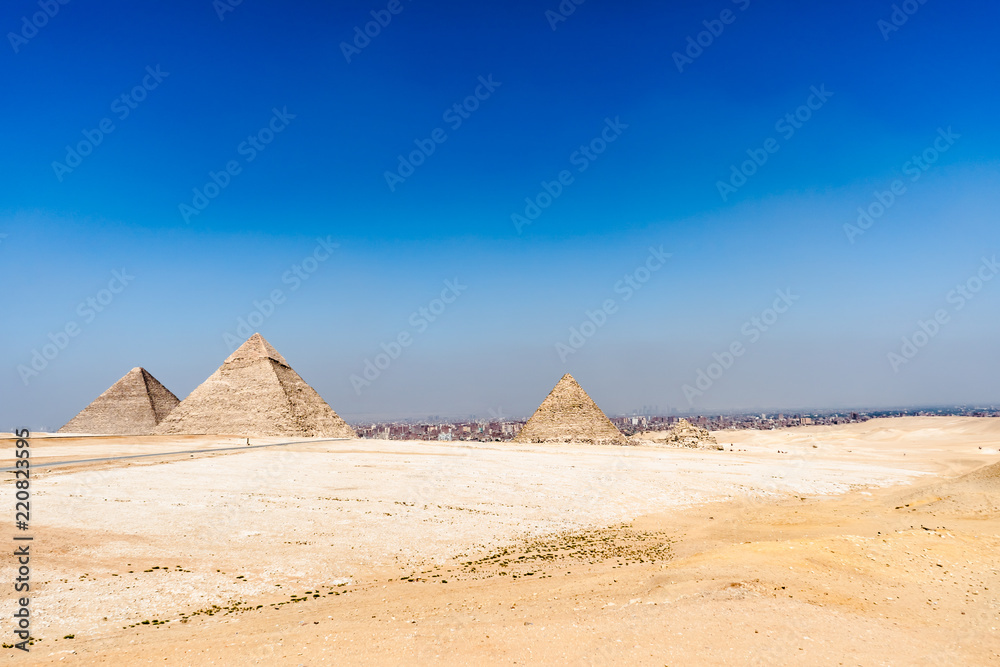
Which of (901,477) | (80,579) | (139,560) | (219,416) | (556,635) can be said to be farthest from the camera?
(219,416)

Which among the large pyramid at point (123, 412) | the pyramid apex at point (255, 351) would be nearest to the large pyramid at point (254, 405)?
the pyramid apex at point (255, 351)

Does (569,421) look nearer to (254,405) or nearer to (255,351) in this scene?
(254,405)

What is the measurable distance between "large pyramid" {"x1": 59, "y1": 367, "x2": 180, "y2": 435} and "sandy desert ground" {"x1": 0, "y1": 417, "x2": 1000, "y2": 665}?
3808 centimetres

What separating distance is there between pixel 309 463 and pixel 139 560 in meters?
15.3

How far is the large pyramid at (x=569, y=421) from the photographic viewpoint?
41688mm

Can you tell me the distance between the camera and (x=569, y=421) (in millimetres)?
42594

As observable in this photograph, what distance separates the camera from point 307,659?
5.55 meters

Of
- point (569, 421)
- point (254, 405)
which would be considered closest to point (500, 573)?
point (569, 421)

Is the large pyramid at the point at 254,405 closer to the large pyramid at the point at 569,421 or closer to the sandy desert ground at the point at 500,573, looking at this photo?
the large pyramid at the point at 569,421

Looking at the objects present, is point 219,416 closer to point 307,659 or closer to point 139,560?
point 139,560

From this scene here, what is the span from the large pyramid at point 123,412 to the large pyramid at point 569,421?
36.4 meters

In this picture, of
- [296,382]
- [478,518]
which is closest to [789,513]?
[478,518]

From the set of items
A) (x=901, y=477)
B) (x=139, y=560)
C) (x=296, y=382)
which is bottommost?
(x=901, y=477)

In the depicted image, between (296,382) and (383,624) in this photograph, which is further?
(296,382)
